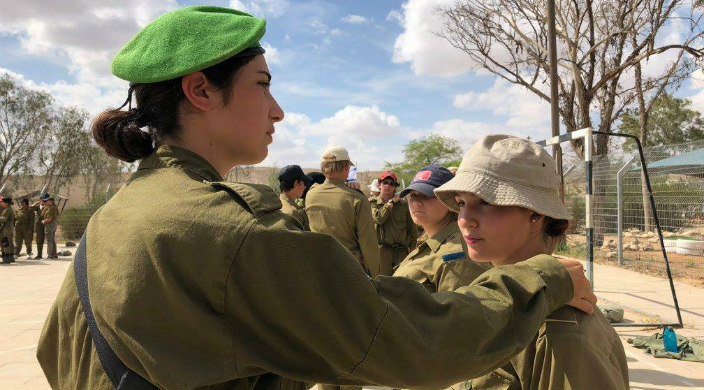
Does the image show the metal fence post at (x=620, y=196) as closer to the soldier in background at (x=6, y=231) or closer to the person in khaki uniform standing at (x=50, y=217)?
the person in khaki uniform standing at (x=50, y=217)

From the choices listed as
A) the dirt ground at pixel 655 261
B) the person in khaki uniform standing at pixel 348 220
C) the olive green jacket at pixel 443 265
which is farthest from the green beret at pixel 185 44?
the dirt ground at pixel 655 261

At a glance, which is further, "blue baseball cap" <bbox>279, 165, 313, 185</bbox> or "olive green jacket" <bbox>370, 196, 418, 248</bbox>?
"olive green jacket" <bbox>370, 196, 418, 248</bbox>

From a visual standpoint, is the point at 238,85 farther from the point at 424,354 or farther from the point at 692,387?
the point at 692,387

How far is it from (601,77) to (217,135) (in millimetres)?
20009

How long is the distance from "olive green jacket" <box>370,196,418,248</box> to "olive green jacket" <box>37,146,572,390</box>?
521 cm

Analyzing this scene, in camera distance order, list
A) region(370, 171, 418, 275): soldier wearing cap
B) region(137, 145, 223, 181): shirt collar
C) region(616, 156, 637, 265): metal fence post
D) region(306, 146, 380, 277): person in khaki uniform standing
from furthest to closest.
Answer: region(616, 156, 637, 265): metal fence post → region(370, 171, 418, 275): soldier wearing cap → region(306, 146, 380, 277): person in khaki uniform standing → region(137, 145, 223, 181): shirt collar

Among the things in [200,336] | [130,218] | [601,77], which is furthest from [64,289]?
[601,77]

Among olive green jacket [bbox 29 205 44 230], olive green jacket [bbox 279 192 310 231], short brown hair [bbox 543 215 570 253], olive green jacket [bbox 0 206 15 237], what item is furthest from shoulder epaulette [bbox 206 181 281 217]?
olive green jacket [bbox 29 205 44 230]

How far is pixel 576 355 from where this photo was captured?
1.26 metres

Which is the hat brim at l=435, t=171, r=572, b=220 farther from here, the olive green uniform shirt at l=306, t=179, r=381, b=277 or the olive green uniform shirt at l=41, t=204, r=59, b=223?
the olive green uniform shirt at l=41, t=204, r=59, b=223

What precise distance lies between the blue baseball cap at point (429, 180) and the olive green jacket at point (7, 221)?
49.1ft

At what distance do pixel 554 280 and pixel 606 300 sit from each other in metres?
7.47

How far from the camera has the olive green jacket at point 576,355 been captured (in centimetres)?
125

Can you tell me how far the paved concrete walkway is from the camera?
4.67m
